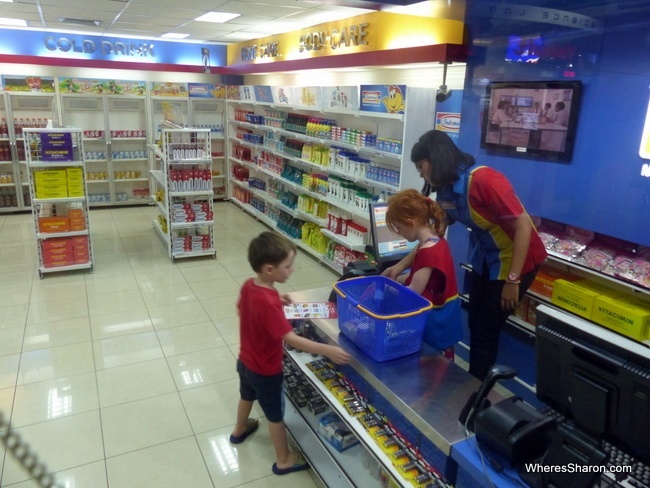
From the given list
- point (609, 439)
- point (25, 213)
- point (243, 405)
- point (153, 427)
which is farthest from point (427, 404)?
point (25, 213)

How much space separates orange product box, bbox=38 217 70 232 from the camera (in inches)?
235

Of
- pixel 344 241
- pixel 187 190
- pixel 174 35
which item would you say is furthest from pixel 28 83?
pixel 344 241

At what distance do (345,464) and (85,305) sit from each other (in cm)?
391

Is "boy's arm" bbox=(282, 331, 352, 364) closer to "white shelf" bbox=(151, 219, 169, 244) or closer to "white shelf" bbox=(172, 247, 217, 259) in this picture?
"white shelf" bbox=(172, 247, 217, 259)

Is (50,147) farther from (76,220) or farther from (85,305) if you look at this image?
(85,305)

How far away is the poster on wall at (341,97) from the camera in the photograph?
5.39m

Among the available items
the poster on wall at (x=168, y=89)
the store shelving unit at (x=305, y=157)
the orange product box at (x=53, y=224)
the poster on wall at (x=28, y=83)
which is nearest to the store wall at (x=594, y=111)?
the store shelving unit at (x=305, y=157)

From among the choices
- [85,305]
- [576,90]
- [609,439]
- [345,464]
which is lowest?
[85,305]

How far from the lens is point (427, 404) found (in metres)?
2.04

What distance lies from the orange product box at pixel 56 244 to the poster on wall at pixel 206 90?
5.16 meters

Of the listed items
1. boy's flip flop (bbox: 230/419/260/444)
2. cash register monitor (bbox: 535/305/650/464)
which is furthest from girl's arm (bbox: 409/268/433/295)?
boy's flip flop (bbox: 230/419/260/444)

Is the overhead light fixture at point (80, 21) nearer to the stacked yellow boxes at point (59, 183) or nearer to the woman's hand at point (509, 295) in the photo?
the stacked yellow boxes at point (59, 183)

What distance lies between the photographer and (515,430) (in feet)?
5.22

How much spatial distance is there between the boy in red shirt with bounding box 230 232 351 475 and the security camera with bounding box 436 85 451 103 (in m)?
2.35
